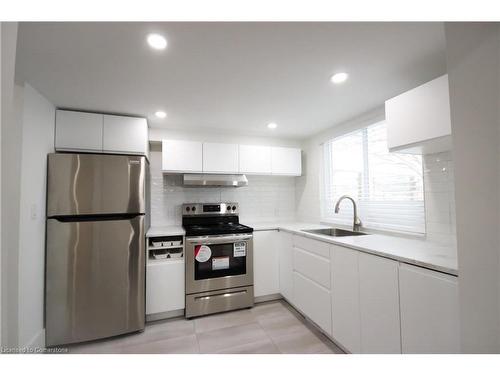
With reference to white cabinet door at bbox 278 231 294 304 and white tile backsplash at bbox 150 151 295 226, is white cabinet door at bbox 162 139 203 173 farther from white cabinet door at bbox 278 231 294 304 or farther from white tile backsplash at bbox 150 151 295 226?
white cabinet door at bbox 278 231 294 304

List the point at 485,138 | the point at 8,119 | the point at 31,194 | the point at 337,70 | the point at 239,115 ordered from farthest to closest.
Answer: the point at 239,115 < the point at 31,194 < the point at 337,70 < the point at 485,138 < the point at 8,119

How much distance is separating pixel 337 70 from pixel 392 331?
1.73 meters

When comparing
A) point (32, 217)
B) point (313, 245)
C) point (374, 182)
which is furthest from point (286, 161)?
point (32, 217)

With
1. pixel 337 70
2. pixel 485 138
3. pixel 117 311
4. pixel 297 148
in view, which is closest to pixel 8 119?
pixel 485 138

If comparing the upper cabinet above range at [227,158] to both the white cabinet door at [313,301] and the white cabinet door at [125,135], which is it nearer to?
the white cabinet door at [125,135]

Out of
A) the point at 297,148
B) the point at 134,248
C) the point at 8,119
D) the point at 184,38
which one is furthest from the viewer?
the point at 297,148

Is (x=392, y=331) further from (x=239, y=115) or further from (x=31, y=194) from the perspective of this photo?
(x=31, y=194)

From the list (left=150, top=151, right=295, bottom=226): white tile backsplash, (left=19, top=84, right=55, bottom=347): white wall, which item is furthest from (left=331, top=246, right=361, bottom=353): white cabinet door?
(left=19, top=84, right=55, bottom=347): white wall

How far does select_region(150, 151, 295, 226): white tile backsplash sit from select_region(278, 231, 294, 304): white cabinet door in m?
0.68

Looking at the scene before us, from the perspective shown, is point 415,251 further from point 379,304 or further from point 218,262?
point 218,262

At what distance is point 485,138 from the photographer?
716mm

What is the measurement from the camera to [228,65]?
142cm

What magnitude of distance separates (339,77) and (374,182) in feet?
3.91

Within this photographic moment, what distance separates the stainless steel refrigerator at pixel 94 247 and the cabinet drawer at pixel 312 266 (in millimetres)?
1585
